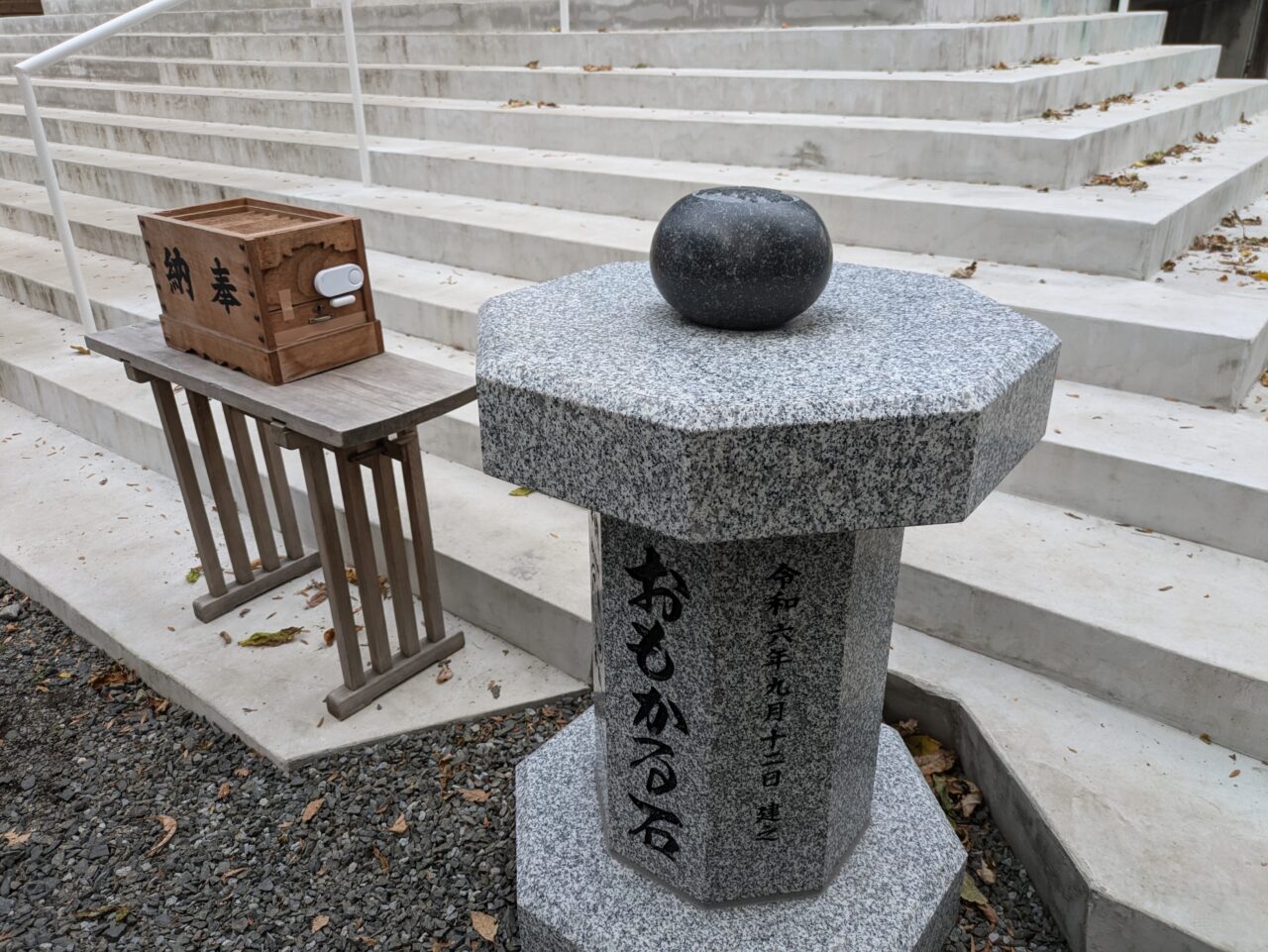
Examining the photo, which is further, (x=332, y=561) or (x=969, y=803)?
(x=332, y=561)

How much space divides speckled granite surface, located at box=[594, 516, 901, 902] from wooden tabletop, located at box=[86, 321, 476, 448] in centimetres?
79

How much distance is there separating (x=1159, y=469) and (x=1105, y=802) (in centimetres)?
105

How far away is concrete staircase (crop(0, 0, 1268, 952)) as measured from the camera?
216 centimetres

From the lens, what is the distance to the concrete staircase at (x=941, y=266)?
2158mm

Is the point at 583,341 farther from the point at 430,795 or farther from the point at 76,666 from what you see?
the point at 76,666

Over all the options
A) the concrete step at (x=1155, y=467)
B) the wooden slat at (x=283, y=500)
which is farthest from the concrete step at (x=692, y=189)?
the wooden slat at (x=283, y=500)

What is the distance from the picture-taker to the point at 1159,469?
2578mm

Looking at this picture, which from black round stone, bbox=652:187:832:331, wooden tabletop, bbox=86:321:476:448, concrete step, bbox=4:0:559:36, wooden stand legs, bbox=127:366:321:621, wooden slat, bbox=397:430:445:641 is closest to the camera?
black round stone, bbox=652:187:832:331

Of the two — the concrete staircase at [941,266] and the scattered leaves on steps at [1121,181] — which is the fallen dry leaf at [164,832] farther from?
the scattered leaves on steps at [1121,181]

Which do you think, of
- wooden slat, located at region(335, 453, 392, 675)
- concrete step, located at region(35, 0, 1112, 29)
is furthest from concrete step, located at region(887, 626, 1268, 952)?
concrete step, located at region(35, 0, 1112, 29)

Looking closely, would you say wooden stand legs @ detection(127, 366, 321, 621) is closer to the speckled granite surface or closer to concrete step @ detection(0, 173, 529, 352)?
concrete step @ detection(0, 173, 529, 352)

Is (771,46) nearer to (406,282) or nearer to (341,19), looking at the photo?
(406,282)

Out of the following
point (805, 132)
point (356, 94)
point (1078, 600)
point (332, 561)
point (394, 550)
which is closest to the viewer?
point (1078, 600)

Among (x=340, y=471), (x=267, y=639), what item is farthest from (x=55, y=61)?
(x=340, y=471)
